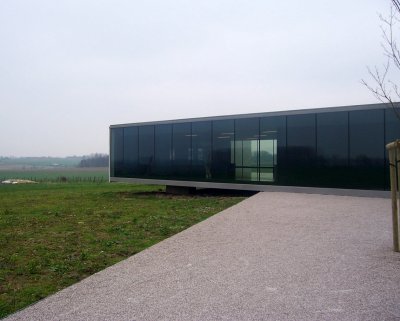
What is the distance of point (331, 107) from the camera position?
52.0 ft

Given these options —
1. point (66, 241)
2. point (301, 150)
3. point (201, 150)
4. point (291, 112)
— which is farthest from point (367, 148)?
point (66, 241)

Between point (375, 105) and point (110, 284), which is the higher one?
point (375, 105)

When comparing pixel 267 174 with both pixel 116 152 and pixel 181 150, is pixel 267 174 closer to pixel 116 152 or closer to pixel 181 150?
pixel 181 150

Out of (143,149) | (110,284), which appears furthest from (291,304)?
(143,149)

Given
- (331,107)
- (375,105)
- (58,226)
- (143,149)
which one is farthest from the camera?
(143,149)

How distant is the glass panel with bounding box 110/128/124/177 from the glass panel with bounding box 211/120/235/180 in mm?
6506

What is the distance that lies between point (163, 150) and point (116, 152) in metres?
3.77

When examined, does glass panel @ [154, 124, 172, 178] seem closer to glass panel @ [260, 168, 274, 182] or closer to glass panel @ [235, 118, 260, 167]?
glass panel @ [235, 118, 260, 167]

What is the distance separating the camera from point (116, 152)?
76.8ft

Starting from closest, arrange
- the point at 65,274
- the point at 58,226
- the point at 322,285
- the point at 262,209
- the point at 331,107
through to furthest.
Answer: the point at 322,285, the point at 65,274, the point at 58,226, the point at 262,209, the point at 331,107

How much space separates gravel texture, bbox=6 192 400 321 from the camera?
4.22 m

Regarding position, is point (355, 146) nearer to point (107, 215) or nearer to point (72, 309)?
point (107, 215)

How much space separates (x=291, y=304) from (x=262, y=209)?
25.3 ft

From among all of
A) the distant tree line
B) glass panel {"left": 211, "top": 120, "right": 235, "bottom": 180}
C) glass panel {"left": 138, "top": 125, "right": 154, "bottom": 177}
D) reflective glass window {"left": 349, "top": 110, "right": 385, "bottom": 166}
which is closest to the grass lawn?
glass panel {"left": 211, "top": 120, "right": 235, "bottom": 180}
